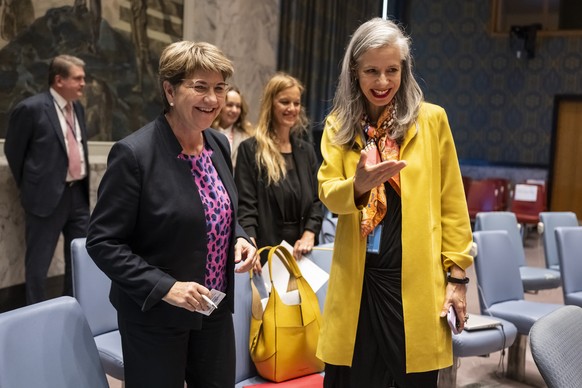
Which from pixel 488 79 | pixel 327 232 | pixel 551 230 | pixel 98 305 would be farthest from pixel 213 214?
pixel 488 79

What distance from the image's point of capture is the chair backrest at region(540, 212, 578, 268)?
5.64m

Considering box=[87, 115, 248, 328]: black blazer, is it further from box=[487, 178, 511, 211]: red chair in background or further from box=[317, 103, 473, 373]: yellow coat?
box=[487, 178, 511, 211]: red chair in background

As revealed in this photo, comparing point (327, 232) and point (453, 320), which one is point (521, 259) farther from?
point (453, 320)

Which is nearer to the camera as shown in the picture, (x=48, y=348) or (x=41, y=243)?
(x=48, y=348)

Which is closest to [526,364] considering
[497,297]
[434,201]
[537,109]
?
[497,297]

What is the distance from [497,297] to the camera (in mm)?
4184

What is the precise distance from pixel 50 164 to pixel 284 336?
2703mm

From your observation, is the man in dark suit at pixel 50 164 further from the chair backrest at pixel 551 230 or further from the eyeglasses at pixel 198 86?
the chair backrest at pixel 551 230

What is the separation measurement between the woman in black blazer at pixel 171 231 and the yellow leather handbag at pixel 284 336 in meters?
0.64

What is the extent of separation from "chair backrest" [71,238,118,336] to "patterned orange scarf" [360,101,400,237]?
1385mm

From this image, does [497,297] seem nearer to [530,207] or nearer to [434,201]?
[434,201]

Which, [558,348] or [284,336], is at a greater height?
[558,348]

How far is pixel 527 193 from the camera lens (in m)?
10.3

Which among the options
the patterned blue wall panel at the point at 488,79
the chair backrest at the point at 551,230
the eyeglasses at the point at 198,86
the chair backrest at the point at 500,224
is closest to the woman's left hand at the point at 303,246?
the eyeglasses at the point at 198,86
